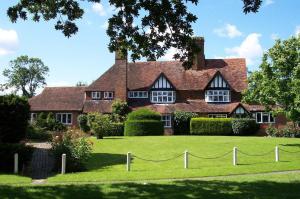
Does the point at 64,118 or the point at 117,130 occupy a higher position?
the point at 64,118

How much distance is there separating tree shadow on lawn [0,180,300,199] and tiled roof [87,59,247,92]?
135ft

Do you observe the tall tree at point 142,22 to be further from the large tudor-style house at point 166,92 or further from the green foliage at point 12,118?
the large tudor-style house at point 166,92

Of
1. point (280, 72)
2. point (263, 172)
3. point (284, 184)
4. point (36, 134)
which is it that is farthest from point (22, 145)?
point (280, 72)

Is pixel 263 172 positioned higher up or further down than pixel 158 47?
further down

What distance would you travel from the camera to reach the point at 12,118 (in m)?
27.7

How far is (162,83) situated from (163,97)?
1800 mm

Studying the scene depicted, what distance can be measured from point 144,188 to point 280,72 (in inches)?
911

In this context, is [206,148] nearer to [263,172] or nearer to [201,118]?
[263,172]

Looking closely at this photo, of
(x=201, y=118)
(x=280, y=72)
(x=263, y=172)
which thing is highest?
(x=280, y=72)

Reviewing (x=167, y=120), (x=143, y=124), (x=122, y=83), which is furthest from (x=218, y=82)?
(x=143, y=124)

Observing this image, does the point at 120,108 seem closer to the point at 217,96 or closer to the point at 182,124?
the point at 182,124

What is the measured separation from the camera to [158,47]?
15.0 meters

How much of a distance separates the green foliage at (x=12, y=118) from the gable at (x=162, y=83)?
97.9ft

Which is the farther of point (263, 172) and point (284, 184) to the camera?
point (263, 172)
